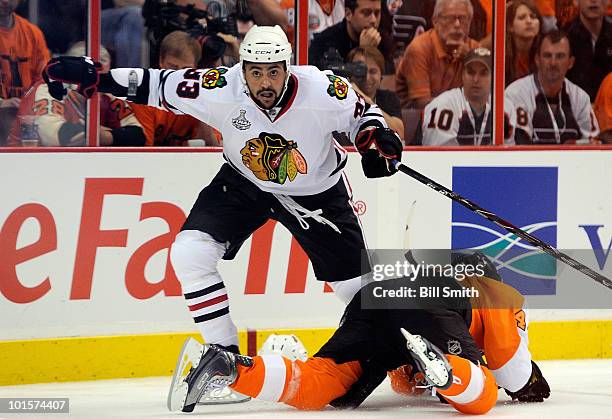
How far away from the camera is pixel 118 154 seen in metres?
5.42

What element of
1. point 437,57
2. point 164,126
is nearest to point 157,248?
point 164,126

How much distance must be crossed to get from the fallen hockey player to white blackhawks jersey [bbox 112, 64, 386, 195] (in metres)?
0.52

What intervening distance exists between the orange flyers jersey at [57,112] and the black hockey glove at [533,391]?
1977mm

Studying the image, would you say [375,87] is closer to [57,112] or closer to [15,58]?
[57,112]

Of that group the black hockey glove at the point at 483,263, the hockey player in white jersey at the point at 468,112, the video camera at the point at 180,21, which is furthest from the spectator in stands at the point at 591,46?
the black hockey glove at the point at 483,263

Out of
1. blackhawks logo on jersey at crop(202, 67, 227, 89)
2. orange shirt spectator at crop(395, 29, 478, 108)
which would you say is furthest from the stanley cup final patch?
orange shirt spectator at crop(395, 29, 478, 108)

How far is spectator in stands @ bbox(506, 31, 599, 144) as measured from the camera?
244 inches

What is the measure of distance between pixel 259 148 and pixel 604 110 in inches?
87.9

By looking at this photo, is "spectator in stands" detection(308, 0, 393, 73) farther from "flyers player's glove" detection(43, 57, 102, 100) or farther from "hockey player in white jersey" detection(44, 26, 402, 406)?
"flyers player's glove" detection(43, 57, 102, 100)

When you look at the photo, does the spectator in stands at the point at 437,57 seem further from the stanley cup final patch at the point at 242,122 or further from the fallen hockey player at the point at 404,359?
the fallen hockey player at the point at 404,359

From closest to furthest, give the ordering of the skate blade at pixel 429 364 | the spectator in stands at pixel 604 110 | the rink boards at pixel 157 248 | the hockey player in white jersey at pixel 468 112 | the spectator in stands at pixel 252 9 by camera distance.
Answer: the skate blade at pixel 429 364 → the rink boards at pixel 157 248 → the spectator in stands at pixel 252 9 → the hockey player in white jersey at pixel 468 112 → the spectator in stands at pixel 604 110

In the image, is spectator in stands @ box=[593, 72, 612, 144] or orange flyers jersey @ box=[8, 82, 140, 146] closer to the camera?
orange flyers jersey @ box=[8, 82, 140, 146]

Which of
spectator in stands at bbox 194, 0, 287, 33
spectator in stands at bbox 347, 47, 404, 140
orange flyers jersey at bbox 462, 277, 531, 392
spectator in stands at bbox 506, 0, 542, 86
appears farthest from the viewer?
spectator in stands at bbox 506, 0, 542, 86

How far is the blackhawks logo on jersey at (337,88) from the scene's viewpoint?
15.6 ft
